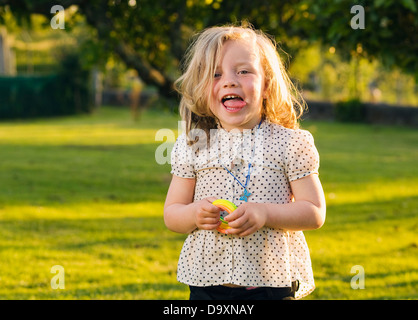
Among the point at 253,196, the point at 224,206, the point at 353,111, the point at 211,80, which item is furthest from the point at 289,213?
the point at 353,111

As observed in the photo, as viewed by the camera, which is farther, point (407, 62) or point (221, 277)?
point (407, 62)

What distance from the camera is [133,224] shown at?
7.96 metres

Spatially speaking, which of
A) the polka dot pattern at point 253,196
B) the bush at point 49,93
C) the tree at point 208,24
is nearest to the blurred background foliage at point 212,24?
the tree at point 208,24

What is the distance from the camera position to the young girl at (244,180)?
2453 mm

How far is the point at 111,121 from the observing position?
2730cm

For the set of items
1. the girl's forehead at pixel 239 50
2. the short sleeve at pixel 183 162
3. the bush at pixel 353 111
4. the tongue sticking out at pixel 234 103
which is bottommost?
the bush at pixel 353 111

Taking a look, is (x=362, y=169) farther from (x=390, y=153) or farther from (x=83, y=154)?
(x=83, y=154)

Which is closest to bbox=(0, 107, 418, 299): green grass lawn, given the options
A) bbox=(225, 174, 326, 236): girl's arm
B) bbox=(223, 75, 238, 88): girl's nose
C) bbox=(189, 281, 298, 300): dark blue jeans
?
bbox=(189, 281, 298, 300): dark blue jeans

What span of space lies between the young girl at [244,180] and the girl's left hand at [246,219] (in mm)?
77

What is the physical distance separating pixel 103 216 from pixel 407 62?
4.65 metres

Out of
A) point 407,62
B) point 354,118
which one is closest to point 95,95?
point 354,118

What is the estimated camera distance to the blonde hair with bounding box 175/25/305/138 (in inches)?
99.2

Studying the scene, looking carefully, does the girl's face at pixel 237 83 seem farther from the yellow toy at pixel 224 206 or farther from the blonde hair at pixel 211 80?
the yellow toy at pixel 224 206

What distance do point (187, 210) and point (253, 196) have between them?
0.28 metres
